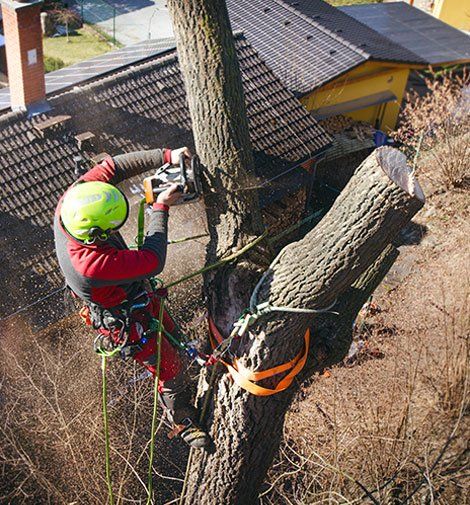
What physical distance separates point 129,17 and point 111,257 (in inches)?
674

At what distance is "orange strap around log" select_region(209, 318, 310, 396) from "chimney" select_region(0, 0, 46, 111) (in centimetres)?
470

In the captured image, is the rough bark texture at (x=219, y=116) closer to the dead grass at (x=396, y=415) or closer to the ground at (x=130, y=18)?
the dead grass at (x=396, y=415)

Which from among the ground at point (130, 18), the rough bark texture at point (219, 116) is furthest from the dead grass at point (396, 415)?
the ground at point (130, 18)

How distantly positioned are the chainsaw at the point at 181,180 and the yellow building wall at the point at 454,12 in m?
17.5

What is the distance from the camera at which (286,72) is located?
1090 centimetres

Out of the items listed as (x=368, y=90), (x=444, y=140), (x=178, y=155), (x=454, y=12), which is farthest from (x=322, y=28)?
(x=178, y=155)

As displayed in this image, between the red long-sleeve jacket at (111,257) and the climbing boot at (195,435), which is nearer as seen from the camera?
the red long-sleeve jacket at (111,257)

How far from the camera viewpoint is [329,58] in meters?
11.6

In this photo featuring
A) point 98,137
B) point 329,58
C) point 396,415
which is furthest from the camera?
point 329,58

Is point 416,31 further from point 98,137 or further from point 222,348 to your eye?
point 222,348

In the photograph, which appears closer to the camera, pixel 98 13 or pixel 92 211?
pixel 92 211

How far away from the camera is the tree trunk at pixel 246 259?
3.10m

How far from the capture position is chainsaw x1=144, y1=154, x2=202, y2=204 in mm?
3387

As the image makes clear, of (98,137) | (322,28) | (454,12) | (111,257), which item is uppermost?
(111,257)
